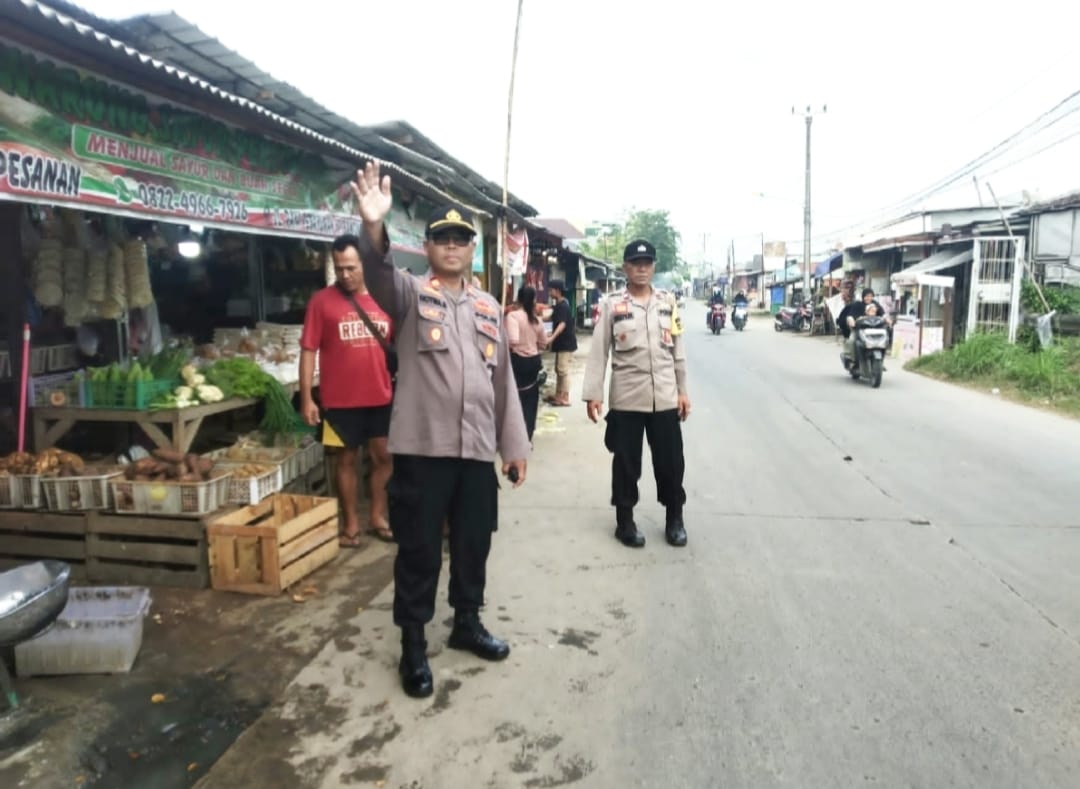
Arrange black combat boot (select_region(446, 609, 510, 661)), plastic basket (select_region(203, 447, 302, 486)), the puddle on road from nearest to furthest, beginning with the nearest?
the puddle on road → black combat boot (select_region(446, 609, 510, 661)) → plastic basket (select_region(203, 447, 302, 486))

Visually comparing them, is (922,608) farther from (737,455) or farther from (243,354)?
(243,354)

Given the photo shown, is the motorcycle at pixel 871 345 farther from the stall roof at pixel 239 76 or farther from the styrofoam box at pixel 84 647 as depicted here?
the styrofoam box at pixel 84 647

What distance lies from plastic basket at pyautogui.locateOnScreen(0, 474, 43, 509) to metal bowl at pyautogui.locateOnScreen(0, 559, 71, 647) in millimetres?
1256

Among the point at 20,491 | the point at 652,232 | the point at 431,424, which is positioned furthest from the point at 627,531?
the point at 652,232

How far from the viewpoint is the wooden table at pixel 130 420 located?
4.70 m

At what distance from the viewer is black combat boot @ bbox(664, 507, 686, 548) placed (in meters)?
5.04

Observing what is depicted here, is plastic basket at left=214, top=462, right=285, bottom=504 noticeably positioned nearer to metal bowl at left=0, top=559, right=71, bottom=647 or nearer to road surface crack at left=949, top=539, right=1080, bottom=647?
metal bowl at left=0, top=559, right=71, bottom=647

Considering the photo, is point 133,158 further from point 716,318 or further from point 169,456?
point 716,318

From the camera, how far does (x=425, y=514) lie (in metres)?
3.23

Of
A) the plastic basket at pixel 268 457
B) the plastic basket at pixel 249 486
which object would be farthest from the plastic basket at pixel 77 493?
the plastic basket at pixel 268 457

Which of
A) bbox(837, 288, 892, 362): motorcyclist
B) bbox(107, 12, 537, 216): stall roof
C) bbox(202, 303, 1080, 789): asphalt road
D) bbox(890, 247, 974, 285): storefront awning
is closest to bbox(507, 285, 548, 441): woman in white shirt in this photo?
bbox(202, 303, 1080, 789): asphalt road

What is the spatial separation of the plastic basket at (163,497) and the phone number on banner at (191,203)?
1.48m

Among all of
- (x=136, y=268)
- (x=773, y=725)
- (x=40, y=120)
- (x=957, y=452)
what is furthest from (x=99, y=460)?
(x=957, y=452)

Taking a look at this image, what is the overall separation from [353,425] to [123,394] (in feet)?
4.45
